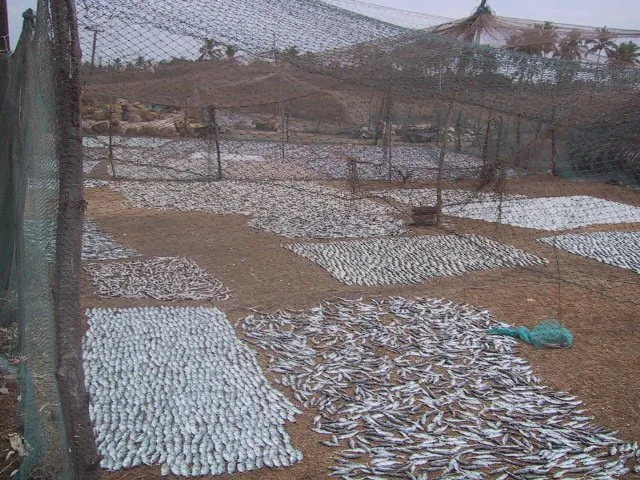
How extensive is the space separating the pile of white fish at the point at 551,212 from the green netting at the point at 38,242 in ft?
26.8

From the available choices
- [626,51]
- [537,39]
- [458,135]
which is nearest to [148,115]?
[458,135]

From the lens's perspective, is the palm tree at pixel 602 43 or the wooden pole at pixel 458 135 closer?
the palm tree at pixel 602 43

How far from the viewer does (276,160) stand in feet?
50.3

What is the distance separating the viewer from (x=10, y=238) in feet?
14.1

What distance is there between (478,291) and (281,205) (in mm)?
5101

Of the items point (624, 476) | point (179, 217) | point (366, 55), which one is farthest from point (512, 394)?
point (179, 217)

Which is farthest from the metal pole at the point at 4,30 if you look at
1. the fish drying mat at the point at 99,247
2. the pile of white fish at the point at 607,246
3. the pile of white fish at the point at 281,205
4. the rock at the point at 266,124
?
the rock at the point at 266,124

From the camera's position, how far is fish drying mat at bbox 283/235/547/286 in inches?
286

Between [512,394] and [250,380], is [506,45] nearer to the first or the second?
[512,394]

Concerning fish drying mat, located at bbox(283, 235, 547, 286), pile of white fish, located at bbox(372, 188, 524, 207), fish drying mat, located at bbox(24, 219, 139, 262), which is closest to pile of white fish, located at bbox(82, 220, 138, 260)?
fish drying mat, located at bbox(24, 219, 139, 262)

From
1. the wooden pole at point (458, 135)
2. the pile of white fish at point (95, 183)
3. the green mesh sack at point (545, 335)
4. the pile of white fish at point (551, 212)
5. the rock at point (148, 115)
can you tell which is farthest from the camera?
the rock at point (148, 115)

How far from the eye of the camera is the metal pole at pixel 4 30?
4.04 metres

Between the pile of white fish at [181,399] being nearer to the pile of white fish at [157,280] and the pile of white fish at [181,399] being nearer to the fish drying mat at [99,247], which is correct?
the pile of white fish at [157,280]

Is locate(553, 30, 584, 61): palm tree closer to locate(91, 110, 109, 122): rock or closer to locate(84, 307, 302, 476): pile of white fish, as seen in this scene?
locate(84, 307, 302, 476): pile of white fish
